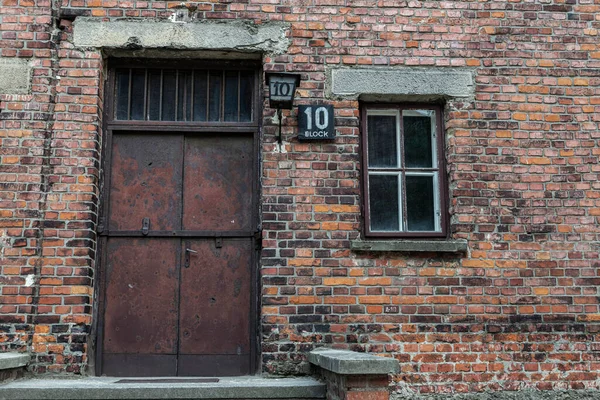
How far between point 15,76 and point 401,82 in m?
3.51

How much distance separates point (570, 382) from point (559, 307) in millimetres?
646

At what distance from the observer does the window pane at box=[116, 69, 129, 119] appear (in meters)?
6.18

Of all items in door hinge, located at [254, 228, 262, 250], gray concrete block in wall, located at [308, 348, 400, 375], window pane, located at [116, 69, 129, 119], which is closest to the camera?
gray concrete block in wall, located at [308, 348, 400, 375]

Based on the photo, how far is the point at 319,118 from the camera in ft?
19.4

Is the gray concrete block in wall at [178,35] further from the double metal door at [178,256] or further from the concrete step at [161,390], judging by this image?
the concrete step at [161,390]

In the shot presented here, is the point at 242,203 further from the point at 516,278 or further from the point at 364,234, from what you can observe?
the point at 516,278

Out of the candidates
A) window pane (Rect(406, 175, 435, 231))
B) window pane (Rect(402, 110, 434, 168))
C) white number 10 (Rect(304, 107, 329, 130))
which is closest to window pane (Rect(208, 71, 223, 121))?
white number 10 (Rect(304, 107, 329, 130))

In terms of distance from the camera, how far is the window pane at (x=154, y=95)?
6176mm

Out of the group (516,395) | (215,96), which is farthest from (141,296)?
(516,395)

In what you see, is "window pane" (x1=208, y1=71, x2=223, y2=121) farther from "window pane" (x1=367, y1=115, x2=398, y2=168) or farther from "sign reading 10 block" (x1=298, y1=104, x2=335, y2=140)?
"window pane" (x1=367, y1=115, x2=398, y2=168)

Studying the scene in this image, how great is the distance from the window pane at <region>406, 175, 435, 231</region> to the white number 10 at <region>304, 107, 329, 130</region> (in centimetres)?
94

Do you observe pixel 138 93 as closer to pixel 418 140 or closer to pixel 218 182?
pixel 218 182

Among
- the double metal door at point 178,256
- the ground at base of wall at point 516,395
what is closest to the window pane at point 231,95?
the double metal door at point 178,256

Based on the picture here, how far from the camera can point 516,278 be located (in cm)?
580
